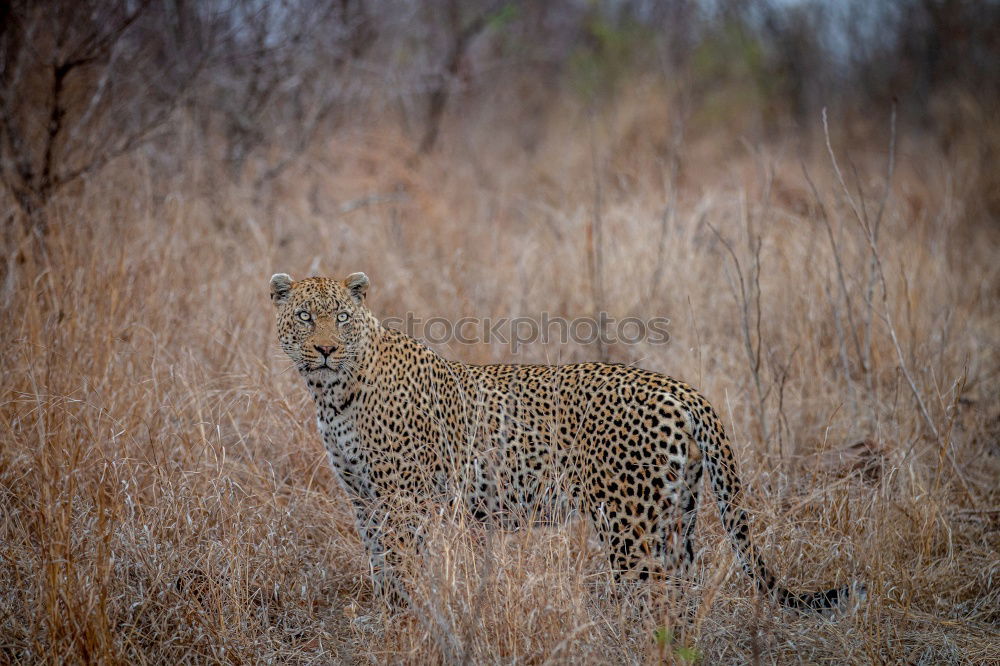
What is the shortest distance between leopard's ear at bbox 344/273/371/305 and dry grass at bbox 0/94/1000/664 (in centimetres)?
96

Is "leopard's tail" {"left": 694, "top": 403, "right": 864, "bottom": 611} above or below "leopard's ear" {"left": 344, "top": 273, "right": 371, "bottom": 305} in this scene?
below

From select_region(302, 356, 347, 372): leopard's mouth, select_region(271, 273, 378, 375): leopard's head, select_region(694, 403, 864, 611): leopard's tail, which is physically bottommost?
select_region(694, 403, 864, 611): leopard's tail

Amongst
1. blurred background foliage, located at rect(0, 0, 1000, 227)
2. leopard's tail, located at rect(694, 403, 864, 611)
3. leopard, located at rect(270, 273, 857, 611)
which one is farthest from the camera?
blurred background foliage, located at rect(0, 0, 1000, 227)

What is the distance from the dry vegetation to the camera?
3.92 metres

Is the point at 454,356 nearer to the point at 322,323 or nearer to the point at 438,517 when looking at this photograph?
the point at 322,323

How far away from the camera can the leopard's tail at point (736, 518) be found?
152 inches

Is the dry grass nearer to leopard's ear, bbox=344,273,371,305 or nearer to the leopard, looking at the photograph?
the leopard

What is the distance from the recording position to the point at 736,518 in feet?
12.9

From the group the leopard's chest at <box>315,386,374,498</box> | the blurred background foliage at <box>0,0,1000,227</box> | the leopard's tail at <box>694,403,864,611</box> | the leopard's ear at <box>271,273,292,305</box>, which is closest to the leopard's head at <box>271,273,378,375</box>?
the leopard's ear at <box>271,273,292,305</box>

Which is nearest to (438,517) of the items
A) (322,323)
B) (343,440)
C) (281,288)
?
(343,440)

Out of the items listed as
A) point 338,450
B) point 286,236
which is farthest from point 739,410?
point 286,236

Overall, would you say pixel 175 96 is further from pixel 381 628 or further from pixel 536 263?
pixel 381 628

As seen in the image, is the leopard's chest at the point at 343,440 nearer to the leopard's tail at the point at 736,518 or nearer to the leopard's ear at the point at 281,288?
the leopard's ear at the point at 281,288

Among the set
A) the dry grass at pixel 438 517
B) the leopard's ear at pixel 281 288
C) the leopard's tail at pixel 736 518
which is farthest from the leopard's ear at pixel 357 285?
the leopard's tail at pixel 736 518
